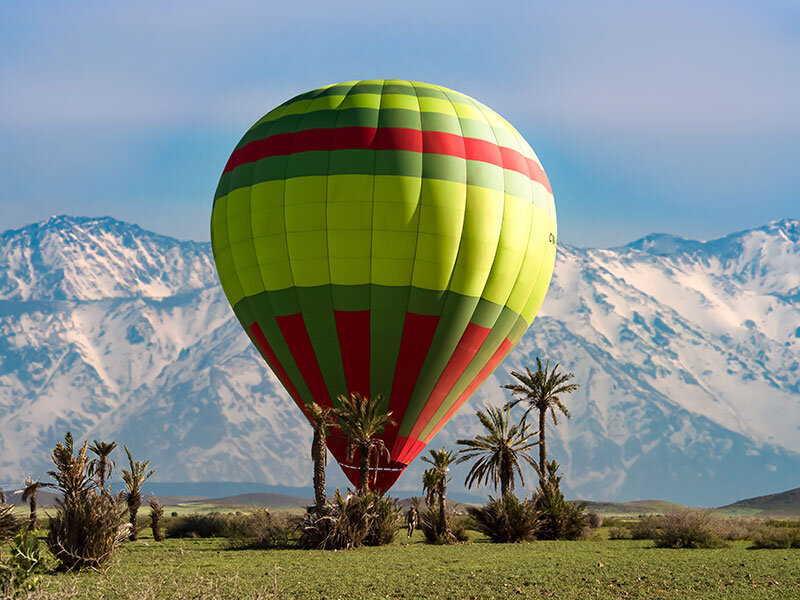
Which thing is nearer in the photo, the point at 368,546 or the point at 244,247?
the point at 368,546

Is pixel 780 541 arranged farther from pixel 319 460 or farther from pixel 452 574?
pixel 319 460

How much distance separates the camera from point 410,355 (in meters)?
45.6

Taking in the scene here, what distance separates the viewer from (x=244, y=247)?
157 ft

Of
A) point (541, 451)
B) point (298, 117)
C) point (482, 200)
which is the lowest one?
point (541, 451)

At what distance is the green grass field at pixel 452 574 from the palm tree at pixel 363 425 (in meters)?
4.92

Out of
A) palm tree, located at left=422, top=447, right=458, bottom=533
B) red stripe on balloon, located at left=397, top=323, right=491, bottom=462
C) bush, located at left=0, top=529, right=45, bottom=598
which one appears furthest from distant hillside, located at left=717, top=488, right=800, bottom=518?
bush, located at left=0, top=529, right=45, bottom=598

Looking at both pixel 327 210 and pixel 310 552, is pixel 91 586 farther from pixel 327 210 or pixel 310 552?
pixel 327 210

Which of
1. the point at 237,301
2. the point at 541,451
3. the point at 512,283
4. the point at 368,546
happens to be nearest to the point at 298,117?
the point at 237,301

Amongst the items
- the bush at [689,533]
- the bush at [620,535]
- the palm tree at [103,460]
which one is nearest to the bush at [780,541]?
the bush at [689,533]

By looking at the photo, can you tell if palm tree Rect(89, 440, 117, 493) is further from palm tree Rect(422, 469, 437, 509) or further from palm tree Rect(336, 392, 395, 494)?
palm tree Rect(422, 469, 437, 509)

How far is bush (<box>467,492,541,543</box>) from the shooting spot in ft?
148

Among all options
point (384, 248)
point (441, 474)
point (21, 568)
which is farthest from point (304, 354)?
point (21, 568)

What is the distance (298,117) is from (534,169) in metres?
11.9

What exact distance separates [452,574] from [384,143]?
2190 cm
